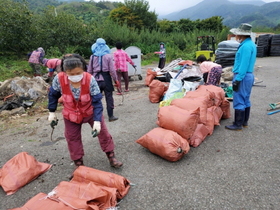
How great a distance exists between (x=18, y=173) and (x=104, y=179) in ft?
3.74

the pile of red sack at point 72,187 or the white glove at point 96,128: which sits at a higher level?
the white glove at point 96,128

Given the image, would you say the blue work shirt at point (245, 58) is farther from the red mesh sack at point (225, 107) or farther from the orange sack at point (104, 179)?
the orange sack at point (104, 179)

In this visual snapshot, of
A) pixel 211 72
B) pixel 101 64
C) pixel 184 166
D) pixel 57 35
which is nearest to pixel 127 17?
pixel 57 35

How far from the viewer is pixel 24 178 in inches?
101

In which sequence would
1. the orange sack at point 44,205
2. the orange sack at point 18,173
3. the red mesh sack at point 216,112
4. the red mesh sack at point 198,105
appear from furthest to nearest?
the red mesh sack at point 216,112
the red mesh sack at point 198,105
the orange sack at point 18,173
the orange sack at point 44,205

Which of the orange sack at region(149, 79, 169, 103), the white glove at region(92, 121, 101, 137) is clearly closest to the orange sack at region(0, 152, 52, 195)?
the white glove at region(92, 121, 101, 137)

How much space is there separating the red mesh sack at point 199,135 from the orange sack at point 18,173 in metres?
2.22

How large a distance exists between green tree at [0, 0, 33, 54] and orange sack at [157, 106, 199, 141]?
33.2 feet

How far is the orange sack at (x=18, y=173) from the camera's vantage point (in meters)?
2.50

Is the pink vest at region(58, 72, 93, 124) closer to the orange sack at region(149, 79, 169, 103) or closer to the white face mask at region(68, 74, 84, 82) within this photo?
the white face mask at region(68, 74, 84, 82)

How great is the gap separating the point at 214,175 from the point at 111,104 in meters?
2.61

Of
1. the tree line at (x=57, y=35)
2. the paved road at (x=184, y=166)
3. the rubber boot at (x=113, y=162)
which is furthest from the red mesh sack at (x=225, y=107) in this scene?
the tree line at (x=57, y=35)

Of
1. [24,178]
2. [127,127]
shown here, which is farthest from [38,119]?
[24,178]

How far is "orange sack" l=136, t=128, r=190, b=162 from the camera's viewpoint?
2.81 metres
